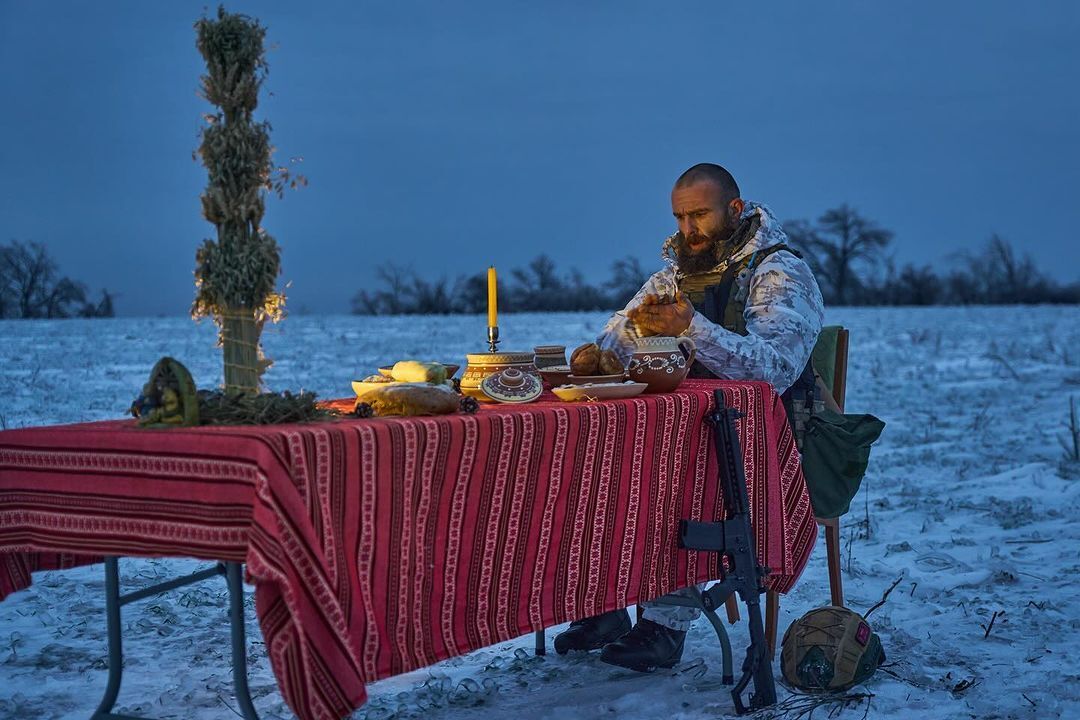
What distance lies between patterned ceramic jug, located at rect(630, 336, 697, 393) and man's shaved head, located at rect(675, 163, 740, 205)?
1165 millimetres

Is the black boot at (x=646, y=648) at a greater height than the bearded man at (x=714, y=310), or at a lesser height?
lesser

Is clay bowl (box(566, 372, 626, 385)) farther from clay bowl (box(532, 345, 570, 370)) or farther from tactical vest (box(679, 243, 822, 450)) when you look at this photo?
tactical vest (box(679, 243, 822, 450))

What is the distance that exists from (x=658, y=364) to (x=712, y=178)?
131cm

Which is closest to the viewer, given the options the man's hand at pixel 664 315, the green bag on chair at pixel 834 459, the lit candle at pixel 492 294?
the lit candle at pixel 492 294

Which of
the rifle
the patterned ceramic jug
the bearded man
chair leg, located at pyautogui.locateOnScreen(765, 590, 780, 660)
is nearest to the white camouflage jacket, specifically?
the bearded man

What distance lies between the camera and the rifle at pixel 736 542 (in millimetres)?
3824

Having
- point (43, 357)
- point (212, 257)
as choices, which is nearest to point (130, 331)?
point (43, 357)

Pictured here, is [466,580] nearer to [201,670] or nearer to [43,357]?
[201,670]

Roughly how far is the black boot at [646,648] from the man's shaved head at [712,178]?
170 cm

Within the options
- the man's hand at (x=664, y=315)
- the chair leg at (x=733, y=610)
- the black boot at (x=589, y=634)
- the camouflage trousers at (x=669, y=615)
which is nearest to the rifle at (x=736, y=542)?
the man's hand at (x=664, y=315)

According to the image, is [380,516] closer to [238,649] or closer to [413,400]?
[413,400]

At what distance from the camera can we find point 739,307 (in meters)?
4.79

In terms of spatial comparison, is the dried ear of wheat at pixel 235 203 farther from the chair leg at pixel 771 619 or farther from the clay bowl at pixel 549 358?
the chair leg at pixel 771 619

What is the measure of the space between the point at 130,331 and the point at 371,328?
5.02 meters
